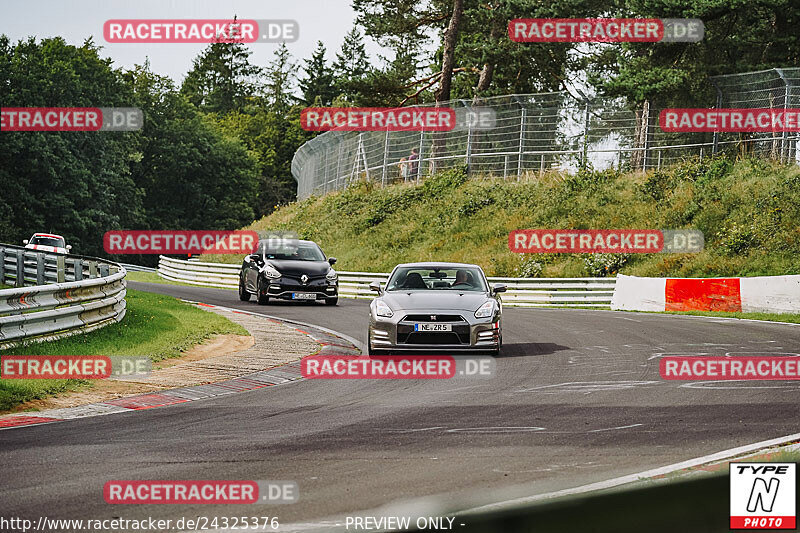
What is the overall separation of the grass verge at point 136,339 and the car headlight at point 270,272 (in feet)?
10.1

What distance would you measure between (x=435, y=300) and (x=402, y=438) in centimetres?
587

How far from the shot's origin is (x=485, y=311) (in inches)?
530

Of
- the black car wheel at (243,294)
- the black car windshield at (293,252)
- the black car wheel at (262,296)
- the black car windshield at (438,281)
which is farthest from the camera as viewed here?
the black car wheel at (243,294)

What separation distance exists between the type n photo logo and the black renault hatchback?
19476 mm

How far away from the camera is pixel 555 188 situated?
3847 centimetres

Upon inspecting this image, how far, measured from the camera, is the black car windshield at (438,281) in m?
14.5

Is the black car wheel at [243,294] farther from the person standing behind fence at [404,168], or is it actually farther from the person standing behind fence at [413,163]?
the person standing behind fence at [404,168]

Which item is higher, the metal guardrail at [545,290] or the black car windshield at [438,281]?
the black car windshield at [438,281]

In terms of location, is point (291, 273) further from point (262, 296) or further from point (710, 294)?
point (710, 294)

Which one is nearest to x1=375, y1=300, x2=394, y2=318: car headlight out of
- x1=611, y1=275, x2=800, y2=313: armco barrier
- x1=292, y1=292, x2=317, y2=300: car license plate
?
x1=292, y1=292, x2=317, y2=300: car license plate

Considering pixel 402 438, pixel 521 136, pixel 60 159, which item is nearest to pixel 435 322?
pixel 402 438

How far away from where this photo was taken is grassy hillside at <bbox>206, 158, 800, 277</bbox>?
98.2ft

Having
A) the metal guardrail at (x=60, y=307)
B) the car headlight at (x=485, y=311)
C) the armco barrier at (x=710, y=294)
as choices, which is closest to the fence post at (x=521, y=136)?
the armco barrier at (x=710, y=294)

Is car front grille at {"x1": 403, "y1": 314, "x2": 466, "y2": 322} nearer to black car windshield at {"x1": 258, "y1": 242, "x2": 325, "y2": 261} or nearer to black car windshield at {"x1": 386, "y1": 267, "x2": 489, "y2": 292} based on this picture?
black car windshield at {"x1": 386, "y1": 267, "x2": 489, "y2": 292}
